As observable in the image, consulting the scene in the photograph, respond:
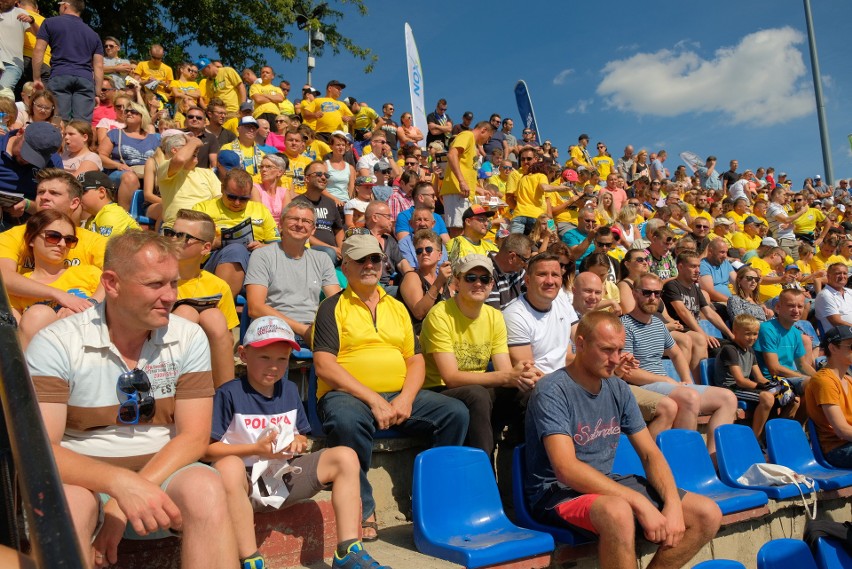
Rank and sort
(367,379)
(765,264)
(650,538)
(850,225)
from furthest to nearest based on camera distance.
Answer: (850,225)
(765,264)
(367,379)
(650,538)

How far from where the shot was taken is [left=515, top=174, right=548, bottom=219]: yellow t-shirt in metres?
9.28

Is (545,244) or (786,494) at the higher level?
(545,244)

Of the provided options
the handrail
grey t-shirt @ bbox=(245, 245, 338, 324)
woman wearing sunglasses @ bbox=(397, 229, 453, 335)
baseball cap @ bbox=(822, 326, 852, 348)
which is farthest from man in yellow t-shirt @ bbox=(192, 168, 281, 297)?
baseball cap @ bbox=(822, 326, 852, 348)

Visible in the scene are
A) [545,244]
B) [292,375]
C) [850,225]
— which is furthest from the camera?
[850,225]

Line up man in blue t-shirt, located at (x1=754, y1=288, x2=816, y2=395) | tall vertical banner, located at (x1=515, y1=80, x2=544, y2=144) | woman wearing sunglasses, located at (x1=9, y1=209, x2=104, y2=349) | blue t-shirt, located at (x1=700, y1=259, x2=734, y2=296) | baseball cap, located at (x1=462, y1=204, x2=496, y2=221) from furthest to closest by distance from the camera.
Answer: tall vertical banner, located at (x1=515, y1=80, x2=544, y2=144), blue t-shirt, located at (x1=700, y1=259, x2=734, y2=296), man in blue t-shirt, located at (x1=754, y1=288, x2=816, y2=395), baseball cap, located at (x1=462, y1=204, x2=496, y2=221), woman wearing sunglasses, located at (x1=9, y1=209, x2=104, y2=349)

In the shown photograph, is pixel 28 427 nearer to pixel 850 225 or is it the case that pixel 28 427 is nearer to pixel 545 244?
pixel 545 244

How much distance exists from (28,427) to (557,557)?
9.22 ft

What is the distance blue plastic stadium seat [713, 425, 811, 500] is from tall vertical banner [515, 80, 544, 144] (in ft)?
52.1

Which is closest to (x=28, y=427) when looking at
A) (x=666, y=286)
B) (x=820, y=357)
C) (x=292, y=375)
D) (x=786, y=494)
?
(x=292, y=375)

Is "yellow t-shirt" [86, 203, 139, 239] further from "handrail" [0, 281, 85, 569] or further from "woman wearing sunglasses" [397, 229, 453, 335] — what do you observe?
"handrail" [0, 281, 85, 569]

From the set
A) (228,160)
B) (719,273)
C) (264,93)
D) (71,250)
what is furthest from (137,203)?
(719,273)

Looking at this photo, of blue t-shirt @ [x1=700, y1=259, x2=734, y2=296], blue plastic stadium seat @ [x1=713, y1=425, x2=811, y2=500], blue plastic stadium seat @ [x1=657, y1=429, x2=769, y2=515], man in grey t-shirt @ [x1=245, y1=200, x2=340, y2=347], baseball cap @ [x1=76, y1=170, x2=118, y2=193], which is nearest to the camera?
blue plastic stadium seat @ [x1=657, y1=429, x2=769, y2=515]

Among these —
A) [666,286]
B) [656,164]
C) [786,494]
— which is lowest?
[786,494]

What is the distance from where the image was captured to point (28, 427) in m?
0.83
